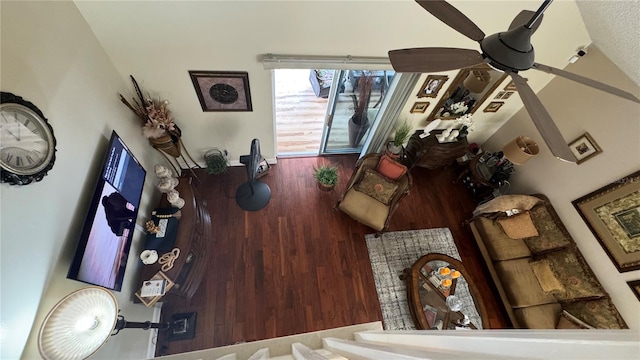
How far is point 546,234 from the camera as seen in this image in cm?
275

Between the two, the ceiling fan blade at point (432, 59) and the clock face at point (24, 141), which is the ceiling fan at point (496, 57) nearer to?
the ceiling fan blade at point (432, 59)

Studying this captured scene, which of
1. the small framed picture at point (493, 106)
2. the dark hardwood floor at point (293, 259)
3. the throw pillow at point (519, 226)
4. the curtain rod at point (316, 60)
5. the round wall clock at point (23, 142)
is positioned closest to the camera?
the round wall clock at point (23, 142)

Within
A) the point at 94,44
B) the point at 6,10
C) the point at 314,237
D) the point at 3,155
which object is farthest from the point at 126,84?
the point at 314,237

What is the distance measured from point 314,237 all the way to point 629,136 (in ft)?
10.4

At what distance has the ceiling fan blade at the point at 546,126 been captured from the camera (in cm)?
83

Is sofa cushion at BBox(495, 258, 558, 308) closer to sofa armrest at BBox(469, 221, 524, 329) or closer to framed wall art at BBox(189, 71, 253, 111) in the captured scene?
sofa armrest at BBox(469, 221, 524, 329)

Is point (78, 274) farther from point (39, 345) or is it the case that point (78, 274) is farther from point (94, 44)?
point (94, 44)

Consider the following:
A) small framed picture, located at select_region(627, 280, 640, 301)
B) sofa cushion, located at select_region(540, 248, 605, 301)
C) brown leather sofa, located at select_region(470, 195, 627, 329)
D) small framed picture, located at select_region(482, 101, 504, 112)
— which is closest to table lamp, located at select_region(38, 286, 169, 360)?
brown leather sofa, located at select_region(470, 195, 627, 329)

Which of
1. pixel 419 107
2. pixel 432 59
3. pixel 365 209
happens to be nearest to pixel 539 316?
pixel 365 209

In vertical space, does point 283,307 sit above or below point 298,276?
below

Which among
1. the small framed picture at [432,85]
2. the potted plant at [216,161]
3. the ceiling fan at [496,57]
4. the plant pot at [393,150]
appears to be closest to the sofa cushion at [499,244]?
the plant pot at [393,150]

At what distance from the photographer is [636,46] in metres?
1.47

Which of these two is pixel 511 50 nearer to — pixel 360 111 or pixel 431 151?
pixel 431 151

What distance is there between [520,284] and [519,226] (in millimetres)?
639
